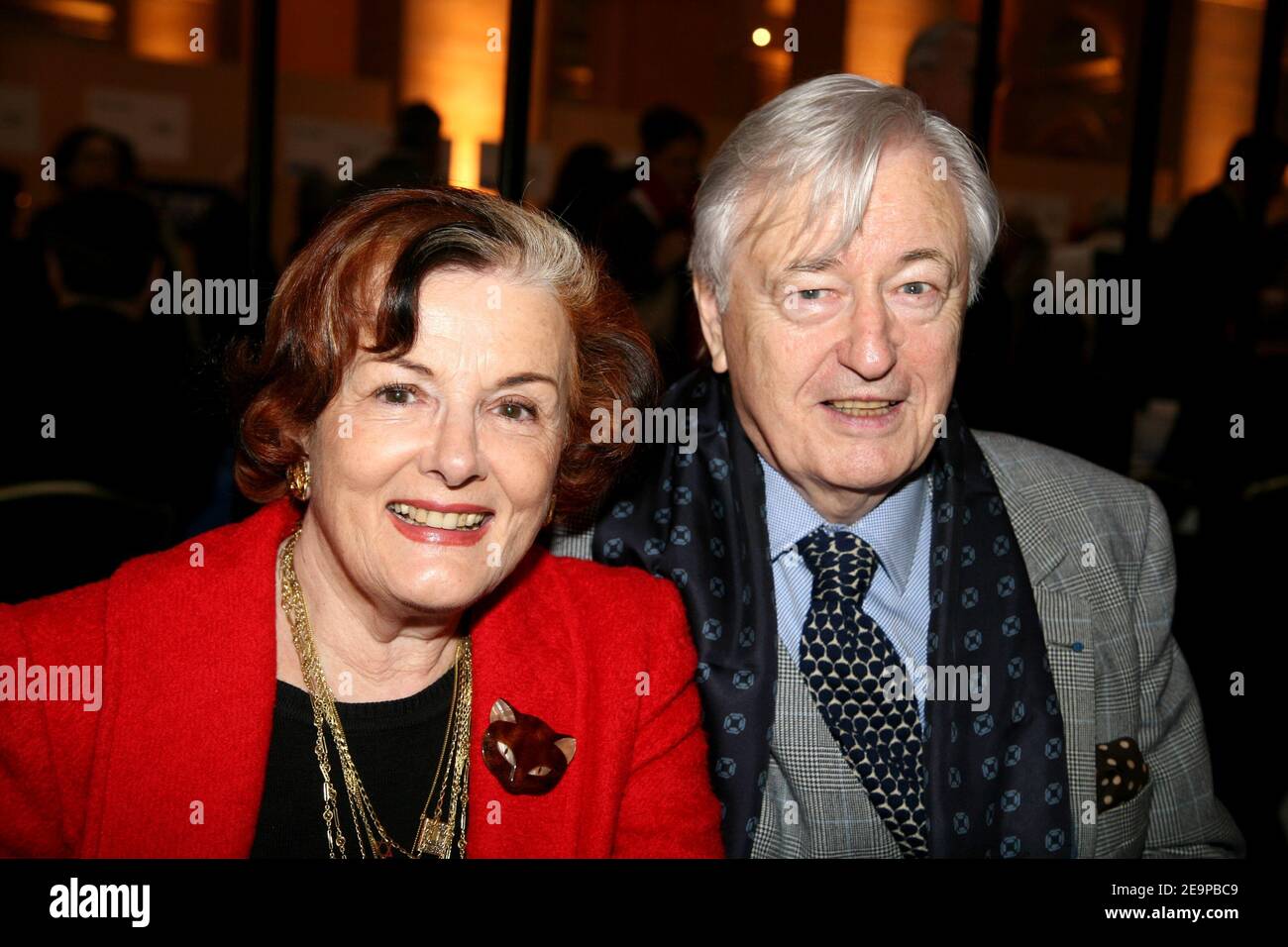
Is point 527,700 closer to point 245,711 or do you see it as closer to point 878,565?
point 245,711

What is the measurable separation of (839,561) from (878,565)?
88mm

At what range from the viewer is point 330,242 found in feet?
5.46

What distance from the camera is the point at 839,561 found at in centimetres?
197

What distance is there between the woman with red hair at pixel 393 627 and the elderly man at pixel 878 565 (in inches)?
5.7

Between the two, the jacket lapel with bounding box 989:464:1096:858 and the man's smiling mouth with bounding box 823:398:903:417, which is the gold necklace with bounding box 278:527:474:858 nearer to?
the man's smiling mouth with bounding box 823:398:903:417

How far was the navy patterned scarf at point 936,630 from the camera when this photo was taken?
185 cm

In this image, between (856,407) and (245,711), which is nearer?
(245,711)

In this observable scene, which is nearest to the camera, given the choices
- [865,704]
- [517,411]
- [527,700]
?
[517,411]

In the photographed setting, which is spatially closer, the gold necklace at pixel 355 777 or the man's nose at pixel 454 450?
the man's nose at pixel 454 450

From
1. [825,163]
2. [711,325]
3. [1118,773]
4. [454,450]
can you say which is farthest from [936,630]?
[454,450]

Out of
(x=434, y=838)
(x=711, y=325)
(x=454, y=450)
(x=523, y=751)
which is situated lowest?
(x=434, y=838)

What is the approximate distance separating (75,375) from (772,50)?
5.64 metres

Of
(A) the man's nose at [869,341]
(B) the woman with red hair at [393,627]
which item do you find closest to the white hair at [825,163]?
(A) the man's nose at [869,341]

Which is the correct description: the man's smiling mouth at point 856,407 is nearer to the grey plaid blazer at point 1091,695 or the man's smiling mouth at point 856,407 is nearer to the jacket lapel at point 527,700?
the grey plaid blazer at point 1091,695
